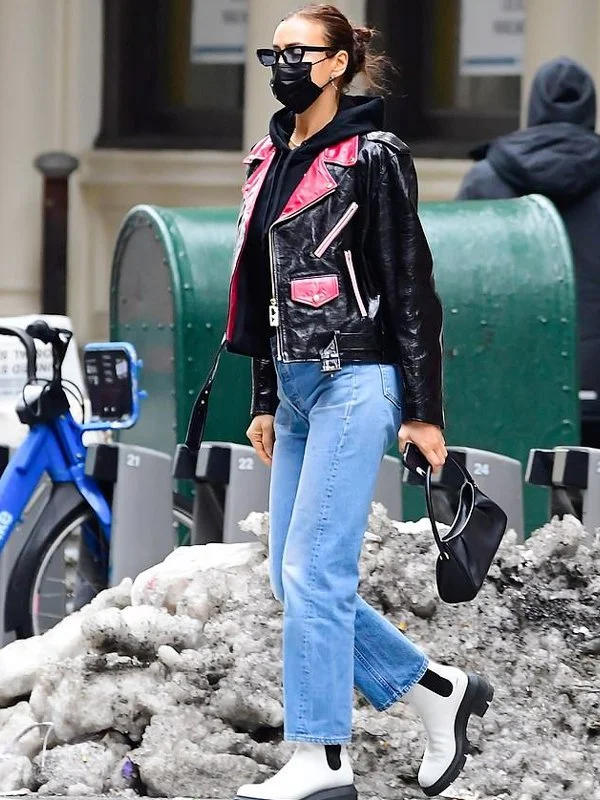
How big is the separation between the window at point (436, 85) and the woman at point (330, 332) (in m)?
9.23

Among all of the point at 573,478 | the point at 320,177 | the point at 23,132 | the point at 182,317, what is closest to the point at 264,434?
the point at 320,177

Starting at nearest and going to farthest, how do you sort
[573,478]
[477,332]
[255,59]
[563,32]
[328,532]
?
[328,532] → [573,478] → [477,332] → [563,32] → [255,59]

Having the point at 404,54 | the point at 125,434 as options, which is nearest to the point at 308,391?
the point at 125,434

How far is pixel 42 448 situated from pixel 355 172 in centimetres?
250

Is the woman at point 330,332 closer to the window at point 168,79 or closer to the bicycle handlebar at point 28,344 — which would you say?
the bicycle handlebar at point 28,344

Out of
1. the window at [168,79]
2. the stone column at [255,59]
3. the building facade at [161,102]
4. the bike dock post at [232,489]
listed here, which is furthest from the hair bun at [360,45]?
the window at [168,79]

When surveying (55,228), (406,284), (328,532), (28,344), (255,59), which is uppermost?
(406,284)

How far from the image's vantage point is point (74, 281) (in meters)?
13.1

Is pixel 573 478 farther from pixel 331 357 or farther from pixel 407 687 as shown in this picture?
pixel 331 357

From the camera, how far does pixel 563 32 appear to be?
1165 centimetres

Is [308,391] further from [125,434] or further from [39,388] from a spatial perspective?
[125,434]

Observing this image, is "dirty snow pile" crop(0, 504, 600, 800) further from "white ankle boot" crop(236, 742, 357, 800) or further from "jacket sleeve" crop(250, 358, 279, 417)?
"jacket sleeve" crop(250, 358, 279, 417)

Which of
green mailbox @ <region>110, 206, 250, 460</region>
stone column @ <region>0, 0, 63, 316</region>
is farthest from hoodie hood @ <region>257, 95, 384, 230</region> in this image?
stone column @ <region>0, 0, 63, 316</region>

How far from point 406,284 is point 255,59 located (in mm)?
8302
